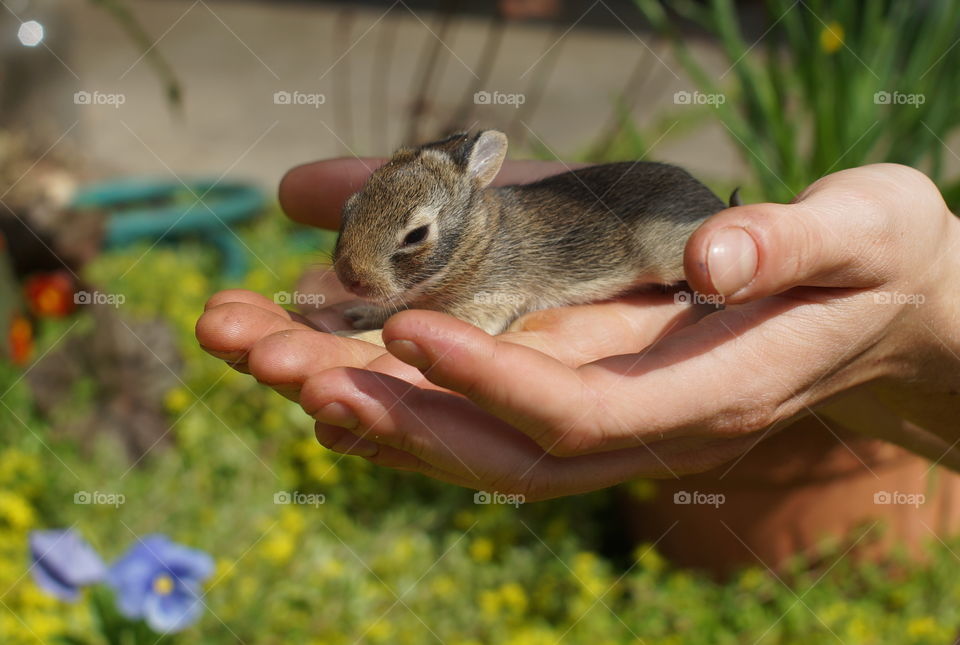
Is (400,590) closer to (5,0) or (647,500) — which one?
(647,500)

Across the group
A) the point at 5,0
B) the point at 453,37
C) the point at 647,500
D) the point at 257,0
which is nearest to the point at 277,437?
the point at 647,500

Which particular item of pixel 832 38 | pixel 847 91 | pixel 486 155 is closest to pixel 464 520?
pixel 486 155

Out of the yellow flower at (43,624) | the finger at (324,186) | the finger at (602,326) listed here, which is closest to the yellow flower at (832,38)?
the finger at (602,326)

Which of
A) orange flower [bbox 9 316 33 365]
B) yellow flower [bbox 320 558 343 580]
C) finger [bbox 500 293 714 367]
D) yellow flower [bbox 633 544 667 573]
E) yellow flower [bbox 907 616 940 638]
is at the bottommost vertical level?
yellow flower [bbox 907 616 940 638]

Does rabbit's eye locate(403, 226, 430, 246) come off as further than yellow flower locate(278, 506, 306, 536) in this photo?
No

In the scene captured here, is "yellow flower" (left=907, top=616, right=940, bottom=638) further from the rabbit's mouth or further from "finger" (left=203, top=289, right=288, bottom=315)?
"finger" (left=203, top=289, right=288, bottom=315)

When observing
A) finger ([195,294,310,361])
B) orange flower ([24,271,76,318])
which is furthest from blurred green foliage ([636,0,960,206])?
orange flower ([24,271,76,318])

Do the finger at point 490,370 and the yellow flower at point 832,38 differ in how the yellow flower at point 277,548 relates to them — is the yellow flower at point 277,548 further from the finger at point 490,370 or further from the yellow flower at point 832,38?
the yellow flower at point 832,38

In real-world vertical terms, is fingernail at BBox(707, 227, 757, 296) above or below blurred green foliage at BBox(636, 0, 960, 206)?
above
